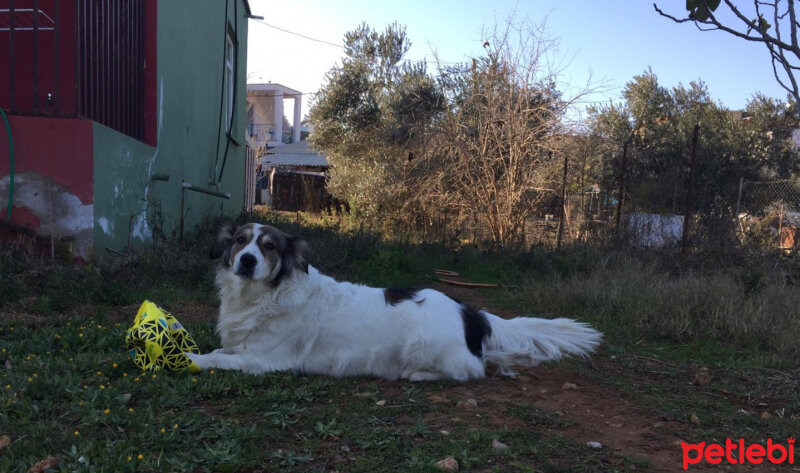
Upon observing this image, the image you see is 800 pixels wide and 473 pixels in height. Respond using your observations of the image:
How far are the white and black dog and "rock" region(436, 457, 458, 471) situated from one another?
135 cm

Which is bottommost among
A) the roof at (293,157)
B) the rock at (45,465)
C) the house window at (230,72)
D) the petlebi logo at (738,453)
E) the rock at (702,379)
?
the rock at (702,379)

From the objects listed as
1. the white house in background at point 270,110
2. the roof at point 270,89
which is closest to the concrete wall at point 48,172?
the white house in background at point 270,110

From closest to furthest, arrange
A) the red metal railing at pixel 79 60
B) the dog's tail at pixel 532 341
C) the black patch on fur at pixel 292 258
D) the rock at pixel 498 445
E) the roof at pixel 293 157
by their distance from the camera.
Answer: the rock at pixel 498 445
the black patch on fur at pixel 292 258
the dog's tail at pixel 532 341
the red metal railing at pixel 79 60
the roof at pixel 293 157

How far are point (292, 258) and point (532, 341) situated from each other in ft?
6.08

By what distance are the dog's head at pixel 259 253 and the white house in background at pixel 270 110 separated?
35.4 m

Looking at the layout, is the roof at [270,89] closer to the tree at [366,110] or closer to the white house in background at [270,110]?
the white house in background at [270,110]

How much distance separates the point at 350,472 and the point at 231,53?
12140mm

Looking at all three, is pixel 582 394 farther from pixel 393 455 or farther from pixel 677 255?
pixel 677 255

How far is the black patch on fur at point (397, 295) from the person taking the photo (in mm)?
4082

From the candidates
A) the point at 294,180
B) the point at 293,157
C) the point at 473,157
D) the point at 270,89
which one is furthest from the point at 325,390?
the point at 270,89

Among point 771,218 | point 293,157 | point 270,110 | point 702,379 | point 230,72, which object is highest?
point 270,110

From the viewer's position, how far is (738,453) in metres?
2.84

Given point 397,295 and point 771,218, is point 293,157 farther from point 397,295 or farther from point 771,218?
point 397,295

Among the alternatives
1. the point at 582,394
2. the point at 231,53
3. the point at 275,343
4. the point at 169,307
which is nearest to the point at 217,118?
the point at 231,53
